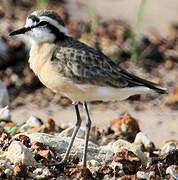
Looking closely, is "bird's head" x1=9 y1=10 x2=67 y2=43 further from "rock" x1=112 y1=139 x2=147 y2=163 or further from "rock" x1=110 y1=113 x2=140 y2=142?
"rock" x1=110 y1=113 x2=140 y2=142

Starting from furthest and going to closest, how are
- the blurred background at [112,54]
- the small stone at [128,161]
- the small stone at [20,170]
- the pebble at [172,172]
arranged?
the blurred background at [112,54], the small stone at [128,161], the pebble at [172,172], the small stone at [20,170]

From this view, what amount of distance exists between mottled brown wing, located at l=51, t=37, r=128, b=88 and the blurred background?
6.32 ft

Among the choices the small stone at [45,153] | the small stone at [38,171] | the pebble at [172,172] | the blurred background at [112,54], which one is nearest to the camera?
the small stone at [38,171]

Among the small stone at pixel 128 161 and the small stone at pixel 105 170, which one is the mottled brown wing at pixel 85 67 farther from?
the small stone at pixel 105 170

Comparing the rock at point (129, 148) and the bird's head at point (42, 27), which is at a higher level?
the bird's head at point (42, 27)

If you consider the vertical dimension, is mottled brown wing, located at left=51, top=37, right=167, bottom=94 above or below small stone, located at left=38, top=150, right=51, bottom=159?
above

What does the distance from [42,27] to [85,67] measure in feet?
1.89

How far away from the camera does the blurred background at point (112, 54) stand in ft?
27.0

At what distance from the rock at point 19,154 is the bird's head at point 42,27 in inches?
40.7

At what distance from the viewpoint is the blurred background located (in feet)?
27.0

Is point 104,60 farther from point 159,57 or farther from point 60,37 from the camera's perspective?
→ point 159,57

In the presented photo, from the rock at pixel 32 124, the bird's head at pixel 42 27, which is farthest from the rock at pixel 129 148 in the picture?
the rock at pixel 32 124

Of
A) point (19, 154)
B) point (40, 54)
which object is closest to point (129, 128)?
point (40, 54)

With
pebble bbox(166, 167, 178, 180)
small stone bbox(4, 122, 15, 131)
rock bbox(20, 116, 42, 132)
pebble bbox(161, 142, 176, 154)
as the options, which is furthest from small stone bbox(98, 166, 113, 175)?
rock bbox(20, 116, 42, 132)
